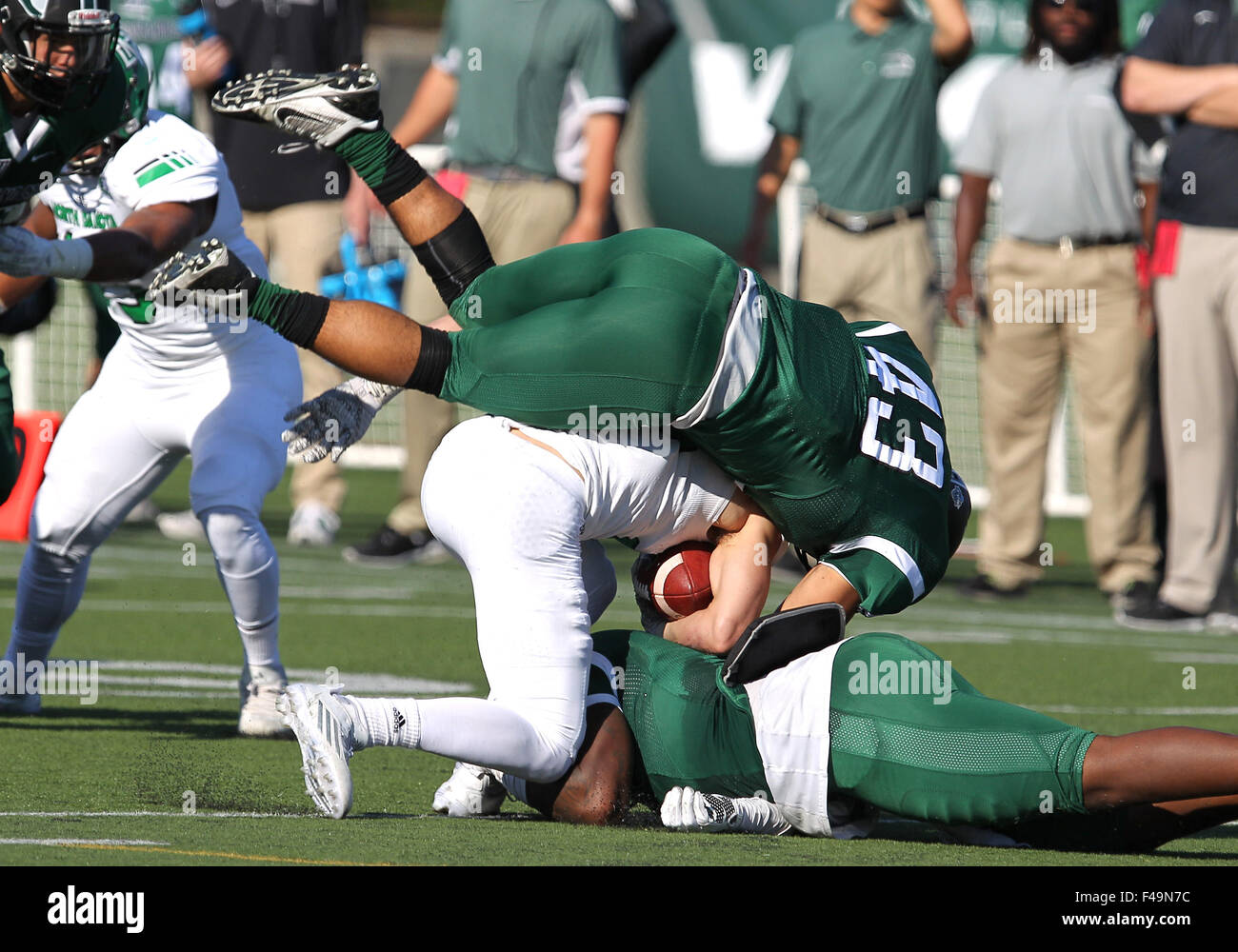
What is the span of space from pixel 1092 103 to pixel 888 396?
15.9ft

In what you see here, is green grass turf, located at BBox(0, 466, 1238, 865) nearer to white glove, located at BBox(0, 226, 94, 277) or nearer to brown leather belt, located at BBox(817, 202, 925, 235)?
white glove, located at BBox(0, 226, 94, 277)

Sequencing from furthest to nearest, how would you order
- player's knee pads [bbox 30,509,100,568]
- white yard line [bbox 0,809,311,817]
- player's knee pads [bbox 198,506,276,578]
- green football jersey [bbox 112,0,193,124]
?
green football jersey [bbox 112,0,193,124] < player's knee pads [bbox 30,509,100,568] < player's knee pads [bbox 198,506,276,578] < white yard line [bbox 0,809,311,817]

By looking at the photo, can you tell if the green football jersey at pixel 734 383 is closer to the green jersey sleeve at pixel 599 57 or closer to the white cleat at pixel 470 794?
the white cleat at pixel 470 794

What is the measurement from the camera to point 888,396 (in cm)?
443

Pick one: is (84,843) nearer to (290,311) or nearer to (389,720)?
(389,720)

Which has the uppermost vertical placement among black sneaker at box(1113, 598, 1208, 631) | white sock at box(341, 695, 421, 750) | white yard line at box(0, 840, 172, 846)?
white sock at box(341, 695, 421, 750)

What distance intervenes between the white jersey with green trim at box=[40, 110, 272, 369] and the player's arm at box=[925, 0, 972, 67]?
437 cm

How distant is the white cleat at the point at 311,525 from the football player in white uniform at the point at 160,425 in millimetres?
4349

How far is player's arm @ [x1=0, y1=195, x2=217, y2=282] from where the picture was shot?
476cm

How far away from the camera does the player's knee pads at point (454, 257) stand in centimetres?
498

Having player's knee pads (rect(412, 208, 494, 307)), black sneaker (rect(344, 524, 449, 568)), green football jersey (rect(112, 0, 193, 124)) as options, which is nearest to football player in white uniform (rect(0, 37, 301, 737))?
player's knee pads (rect(412, 208, 494, 307))

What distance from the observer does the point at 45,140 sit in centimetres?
505
